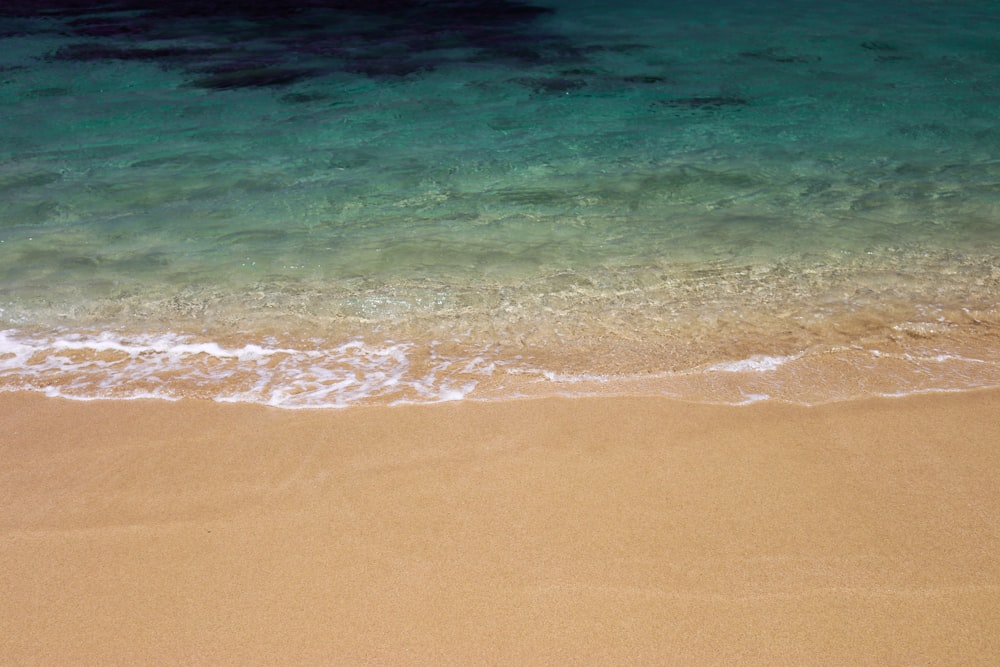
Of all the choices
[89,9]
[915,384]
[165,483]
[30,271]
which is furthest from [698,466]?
[89,9]

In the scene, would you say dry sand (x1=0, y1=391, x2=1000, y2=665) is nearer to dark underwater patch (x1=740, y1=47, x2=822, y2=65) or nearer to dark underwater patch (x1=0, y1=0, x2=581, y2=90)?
dark underwater patch (x1=0, y1=0, x2=581, y2=90)

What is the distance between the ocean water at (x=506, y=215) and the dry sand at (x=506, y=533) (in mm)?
238

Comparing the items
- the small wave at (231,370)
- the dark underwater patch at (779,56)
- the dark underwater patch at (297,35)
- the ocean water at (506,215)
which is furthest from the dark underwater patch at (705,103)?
the small wave at (231,370)

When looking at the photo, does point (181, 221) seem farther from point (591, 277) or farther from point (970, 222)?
point (970, 222)

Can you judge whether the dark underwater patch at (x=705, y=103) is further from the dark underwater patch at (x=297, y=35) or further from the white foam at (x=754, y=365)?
the white foam at (x=754, y=365)

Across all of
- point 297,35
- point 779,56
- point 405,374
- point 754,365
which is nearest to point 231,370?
point 405,374

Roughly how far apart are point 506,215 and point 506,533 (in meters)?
2.56

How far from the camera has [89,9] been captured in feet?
33.1

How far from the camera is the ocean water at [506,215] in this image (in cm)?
288

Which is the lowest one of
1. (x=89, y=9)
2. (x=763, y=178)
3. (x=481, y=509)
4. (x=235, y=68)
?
(x=481, y=509)

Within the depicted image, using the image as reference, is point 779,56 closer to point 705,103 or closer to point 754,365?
point 705,103

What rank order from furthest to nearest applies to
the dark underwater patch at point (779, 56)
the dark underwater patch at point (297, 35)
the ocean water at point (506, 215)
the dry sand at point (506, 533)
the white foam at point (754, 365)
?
the dark underwater patch at point (297, 35) → the dark underwater patch at point (779, 56) → the ocean water at point (506, 215) → the white foam at point (754, 365) → the dry sand at point (506, 533)

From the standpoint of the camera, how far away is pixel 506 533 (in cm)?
200

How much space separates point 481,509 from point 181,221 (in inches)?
116
